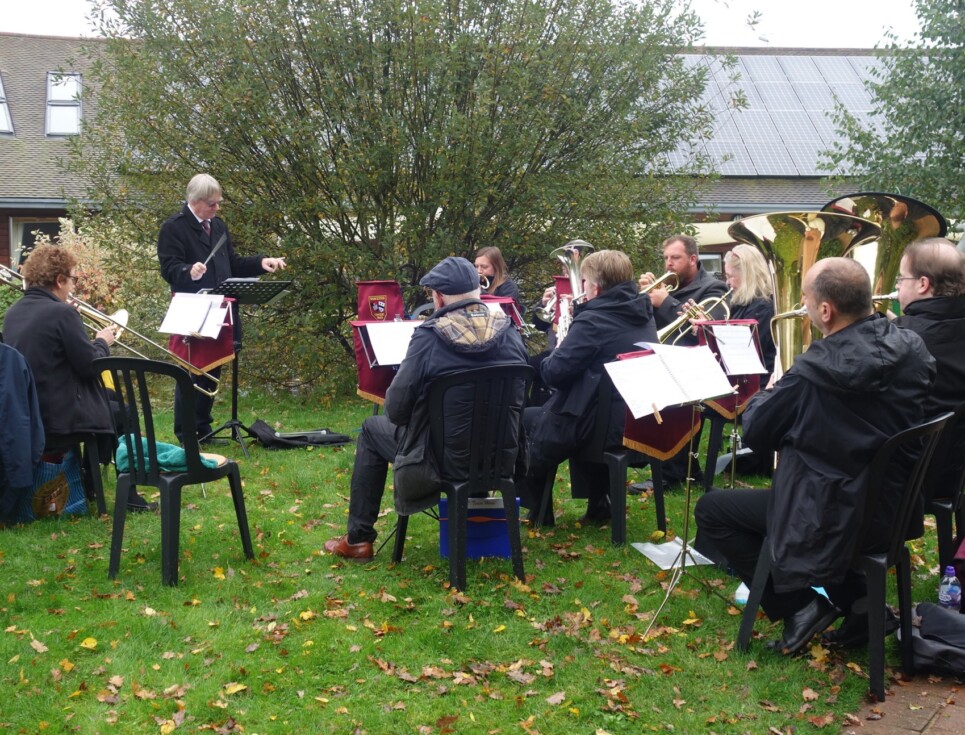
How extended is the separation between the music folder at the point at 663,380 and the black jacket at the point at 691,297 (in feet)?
8.15

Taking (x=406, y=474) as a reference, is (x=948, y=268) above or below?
above

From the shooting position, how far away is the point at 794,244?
18.4ft

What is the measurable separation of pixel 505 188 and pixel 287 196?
2.29m

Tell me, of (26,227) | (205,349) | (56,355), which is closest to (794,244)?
(56,355)

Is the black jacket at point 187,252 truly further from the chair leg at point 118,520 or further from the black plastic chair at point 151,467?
the chair leg at point 118,520

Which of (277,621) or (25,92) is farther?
(25,92)

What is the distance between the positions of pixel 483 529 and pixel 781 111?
18535 mm

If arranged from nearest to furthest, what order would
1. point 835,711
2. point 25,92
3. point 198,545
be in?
1. point 835,711
2. point 198,545
3. point 25,92

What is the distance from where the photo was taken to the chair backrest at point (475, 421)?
481 centimetres

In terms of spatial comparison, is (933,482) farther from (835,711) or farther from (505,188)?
(505,188)

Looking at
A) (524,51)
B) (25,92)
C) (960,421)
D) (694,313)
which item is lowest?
(960,421)

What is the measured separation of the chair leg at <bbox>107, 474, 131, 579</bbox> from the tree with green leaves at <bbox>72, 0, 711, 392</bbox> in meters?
5.75

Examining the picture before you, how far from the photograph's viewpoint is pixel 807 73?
23.3 metres

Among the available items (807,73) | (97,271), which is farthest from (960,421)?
(807,73)
